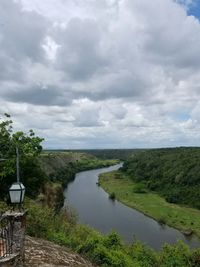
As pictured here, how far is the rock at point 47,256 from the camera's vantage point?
594 inches

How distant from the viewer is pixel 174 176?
343ft

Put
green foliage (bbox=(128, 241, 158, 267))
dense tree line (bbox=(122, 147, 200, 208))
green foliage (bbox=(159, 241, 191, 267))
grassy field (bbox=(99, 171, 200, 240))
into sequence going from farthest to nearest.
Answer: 1. dense tree line (bbox=(122, 147, 200, 208))
2. grassy field (bbox=(99, 171, 200, 240))
3. green foliage (bbox=(159, 241, 191, 267))
4. green foliage (bbox=(128, 241, 158, 267))

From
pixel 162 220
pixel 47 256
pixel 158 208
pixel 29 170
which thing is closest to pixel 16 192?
pixel 47 256

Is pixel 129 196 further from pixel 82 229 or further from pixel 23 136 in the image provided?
pixel 23 136

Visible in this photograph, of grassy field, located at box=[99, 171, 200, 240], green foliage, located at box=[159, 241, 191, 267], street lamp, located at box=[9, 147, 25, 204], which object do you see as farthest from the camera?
grassy field, located at box=[99, 171, 200, 240]

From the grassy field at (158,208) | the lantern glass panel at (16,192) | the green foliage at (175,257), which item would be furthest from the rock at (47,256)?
the grassy field at (158,208)

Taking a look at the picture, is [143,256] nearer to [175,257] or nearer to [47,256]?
[175,257]

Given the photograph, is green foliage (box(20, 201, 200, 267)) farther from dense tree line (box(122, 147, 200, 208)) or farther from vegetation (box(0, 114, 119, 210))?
dense tree line (box(122, 147, 200, 208))

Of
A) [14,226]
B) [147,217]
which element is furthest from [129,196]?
[14,226]

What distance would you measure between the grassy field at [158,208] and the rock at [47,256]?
48.7 m

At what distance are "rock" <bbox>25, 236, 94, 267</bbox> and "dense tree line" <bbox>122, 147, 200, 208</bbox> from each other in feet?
225

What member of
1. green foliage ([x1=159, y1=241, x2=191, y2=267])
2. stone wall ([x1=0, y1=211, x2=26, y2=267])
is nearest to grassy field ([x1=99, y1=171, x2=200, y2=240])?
green foliage ([x1=159, y1=241, x2=191, y2=267])

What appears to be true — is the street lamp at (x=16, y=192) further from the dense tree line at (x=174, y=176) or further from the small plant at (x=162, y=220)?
the dense tree line at (x=174, y=176)

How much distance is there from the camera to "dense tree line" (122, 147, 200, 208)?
90.0m
